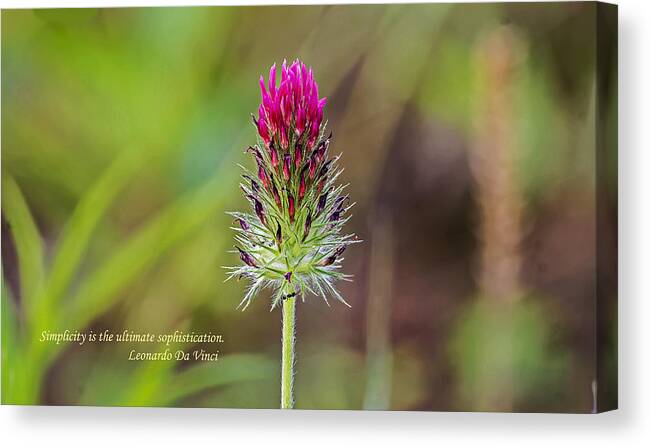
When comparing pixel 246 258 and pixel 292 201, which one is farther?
pixel 246 258

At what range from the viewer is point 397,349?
3168 mm

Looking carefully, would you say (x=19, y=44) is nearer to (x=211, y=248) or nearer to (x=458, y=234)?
(x=211, y=248)

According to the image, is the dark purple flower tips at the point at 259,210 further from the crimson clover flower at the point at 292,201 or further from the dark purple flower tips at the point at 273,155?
the dark purple flower tips at the point at 273,155

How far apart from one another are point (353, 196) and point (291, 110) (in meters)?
0.33

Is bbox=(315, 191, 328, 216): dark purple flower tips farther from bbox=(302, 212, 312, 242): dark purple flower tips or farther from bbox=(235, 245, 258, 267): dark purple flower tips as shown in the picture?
bbox=(235, 245, 258, 267): dark purple flower tips

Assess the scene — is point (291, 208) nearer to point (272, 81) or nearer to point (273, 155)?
point (273, 155)

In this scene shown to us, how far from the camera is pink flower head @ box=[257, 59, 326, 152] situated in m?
2.98

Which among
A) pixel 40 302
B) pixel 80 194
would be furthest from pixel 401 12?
pixel 40 302

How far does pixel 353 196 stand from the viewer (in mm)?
3166

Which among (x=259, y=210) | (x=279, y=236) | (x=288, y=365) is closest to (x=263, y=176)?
(x=259, y=210)

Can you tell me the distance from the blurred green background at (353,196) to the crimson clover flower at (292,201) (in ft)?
0.16

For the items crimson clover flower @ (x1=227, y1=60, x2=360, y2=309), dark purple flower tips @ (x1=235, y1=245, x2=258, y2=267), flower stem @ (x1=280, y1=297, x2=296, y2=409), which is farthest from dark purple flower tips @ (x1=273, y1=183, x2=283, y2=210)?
flower stem @ (x1=280, y1=297, x2=296, y2=409)

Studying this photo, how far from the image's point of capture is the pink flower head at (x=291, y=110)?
2.98 meters

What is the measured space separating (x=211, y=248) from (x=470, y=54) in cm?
94
